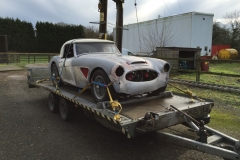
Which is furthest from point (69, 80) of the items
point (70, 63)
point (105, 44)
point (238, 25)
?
point (238, 25)

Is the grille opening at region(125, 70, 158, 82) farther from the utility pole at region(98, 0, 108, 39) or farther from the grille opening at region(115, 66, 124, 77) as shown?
the utility pole at region(98, 0, 108, 39)

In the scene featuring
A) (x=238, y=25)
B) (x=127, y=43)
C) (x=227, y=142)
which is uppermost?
(x=238, y=25)

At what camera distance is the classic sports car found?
12.8ft

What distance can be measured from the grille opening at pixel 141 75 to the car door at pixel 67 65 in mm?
1777

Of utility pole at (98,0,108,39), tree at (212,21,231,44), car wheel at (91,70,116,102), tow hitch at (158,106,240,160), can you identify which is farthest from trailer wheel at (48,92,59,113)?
tree at (212,21,231,44)

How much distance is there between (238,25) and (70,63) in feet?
113

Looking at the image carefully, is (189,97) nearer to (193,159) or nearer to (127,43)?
(193,159)

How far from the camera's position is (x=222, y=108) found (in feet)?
19.7

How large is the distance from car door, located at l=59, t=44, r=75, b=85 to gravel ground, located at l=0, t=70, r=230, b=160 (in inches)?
39.2

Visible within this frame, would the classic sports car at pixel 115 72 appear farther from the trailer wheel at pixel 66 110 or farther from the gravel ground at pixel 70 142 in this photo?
the gravel ground at pixel 70 142

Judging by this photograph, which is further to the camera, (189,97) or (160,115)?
(189,97)

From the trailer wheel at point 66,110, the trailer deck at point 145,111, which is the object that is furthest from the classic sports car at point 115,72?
the trailer wheel at point 66,110

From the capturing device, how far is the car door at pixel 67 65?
17.2ft

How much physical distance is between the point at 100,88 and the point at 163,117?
1497mm
